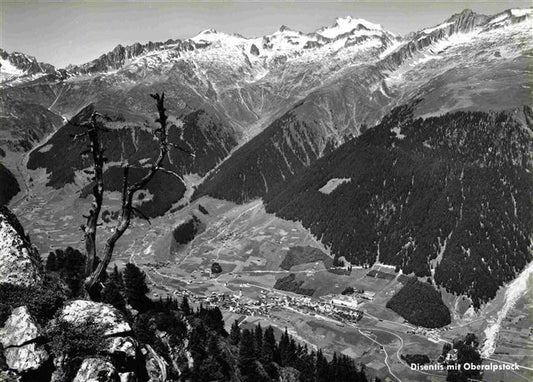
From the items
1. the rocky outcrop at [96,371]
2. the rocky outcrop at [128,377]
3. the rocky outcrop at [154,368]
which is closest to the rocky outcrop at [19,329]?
the rocky outcrop at [96,371]

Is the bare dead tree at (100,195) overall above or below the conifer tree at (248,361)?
above

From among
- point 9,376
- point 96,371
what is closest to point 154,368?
point 96,371

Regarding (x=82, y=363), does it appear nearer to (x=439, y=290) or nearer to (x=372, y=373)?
(x=372, y=373)

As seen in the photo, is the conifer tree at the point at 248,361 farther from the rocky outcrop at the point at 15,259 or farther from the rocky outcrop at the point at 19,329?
the rocky outcrop at the point at 19,329

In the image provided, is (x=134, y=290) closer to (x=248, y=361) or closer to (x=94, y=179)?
(x=248, y=361)

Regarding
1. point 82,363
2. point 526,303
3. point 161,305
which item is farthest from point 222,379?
point 526,303

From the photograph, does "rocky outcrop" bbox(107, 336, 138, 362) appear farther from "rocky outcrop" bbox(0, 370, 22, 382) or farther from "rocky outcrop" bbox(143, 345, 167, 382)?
"rocky outcrop" bbox(0, 370, 22, 382)
